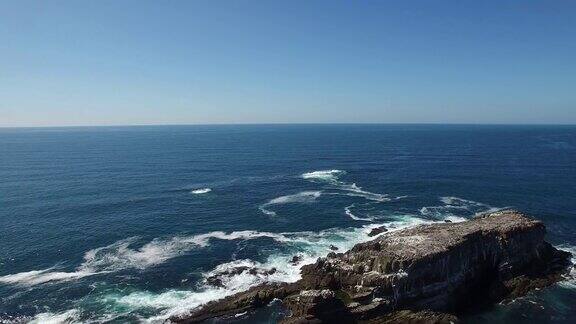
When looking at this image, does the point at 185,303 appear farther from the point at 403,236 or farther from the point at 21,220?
the point at 21,220

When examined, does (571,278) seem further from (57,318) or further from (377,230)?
(57,318)

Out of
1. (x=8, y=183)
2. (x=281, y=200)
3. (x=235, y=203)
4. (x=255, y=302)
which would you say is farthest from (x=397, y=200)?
(x=8, y=183)

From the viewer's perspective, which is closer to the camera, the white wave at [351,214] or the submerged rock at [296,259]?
the submerged rock at [296,259]

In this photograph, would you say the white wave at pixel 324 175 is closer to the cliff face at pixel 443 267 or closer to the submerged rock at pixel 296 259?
the submerged rock at pixel 296 259

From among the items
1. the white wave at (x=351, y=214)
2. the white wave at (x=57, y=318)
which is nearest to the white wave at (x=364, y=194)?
the white wave at (x=351, y=214)

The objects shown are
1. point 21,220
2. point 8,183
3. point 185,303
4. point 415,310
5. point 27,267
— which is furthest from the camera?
point 8,183

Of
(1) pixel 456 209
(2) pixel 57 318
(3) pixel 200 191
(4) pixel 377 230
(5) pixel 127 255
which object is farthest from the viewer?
(3) pixel 200 191

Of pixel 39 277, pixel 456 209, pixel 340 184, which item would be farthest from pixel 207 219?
pixel 456 209
